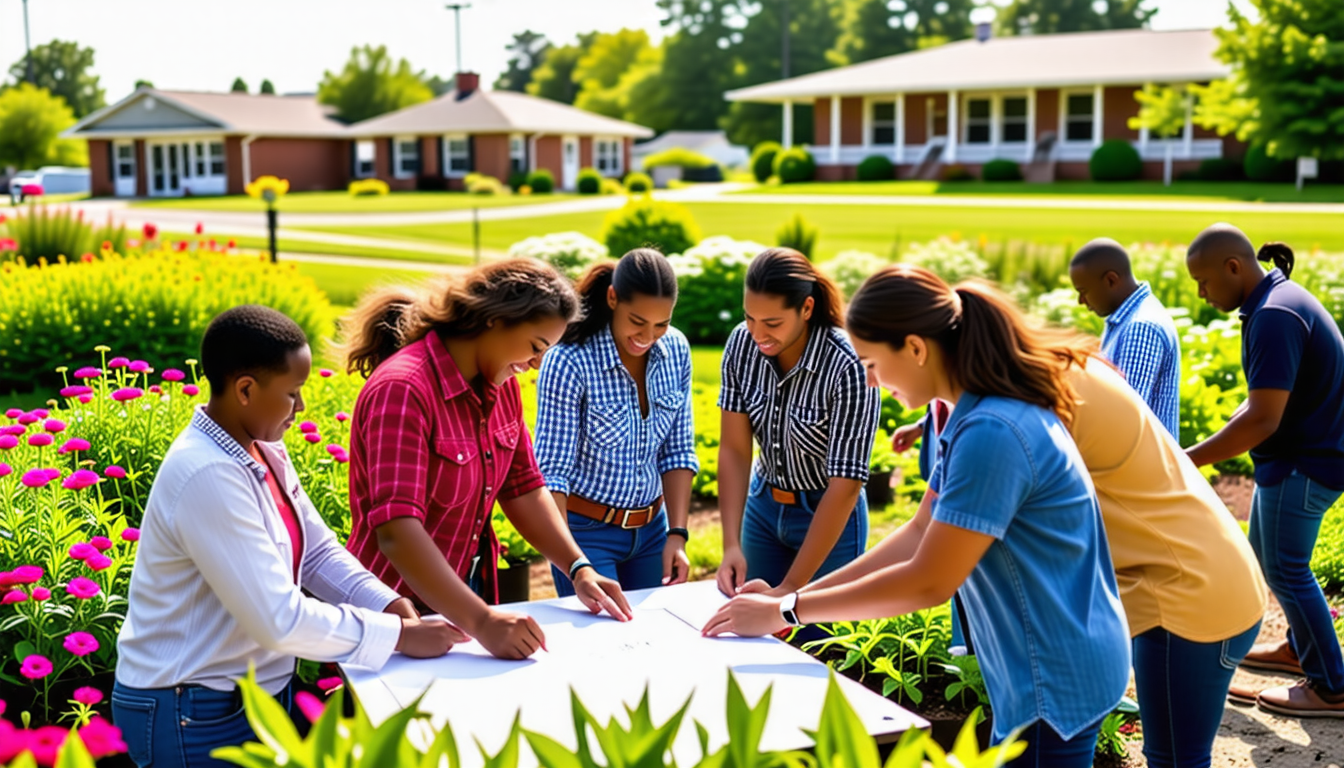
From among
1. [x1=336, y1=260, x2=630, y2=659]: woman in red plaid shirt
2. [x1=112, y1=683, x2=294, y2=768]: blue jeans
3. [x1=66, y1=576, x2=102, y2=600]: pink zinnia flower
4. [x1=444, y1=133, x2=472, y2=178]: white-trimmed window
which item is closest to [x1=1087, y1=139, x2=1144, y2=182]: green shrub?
[x1=444, y1=133, x2=472, y2=178]: white-trimmed window

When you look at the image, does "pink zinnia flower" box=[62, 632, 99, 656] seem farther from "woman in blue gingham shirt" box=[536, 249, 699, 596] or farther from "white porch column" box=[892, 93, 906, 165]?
"white porch column" box=[892, 93, 906, 165]

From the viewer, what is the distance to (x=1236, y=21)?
33812mm

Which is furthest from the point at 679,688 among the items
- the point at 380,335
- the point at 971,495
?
the point at 380,335

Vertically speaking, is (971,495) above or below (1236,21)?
below

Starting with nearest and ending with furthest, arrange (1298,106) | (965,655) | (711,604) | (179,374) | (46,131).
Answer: (711,604)
(965,655)
(179,374)
(1298,106)
(46,131)

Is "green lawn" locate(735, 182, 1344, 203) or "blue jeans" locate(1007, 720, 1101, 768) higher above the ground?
"green lawn" locate(735, 182, 1344, 203)

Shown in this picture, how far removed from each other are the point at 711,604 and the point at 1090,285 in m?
2.12

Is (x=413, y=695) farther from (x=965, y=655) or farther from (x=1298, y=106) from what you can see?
(x=1298, y=106)

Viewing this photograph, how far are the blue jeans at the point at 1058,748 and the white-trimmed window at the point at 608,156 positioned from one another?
2249 inches

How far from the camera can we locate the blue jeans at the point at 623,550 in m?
4.23

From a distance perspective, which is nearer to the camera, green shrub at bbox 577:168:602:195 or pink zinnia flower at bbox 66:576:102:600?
pink zinnia flower at bbox 66:576:102:600

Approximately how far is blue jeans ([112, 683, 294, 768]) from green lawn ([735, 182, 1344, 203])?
102 feet

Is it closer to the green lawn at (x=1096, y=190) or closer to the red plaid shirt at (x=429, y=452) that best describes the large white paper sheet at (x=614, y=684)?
the red plaid shirt at (x=429, y=452)

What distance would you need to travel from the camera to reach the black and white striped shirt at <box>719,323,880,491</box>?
4031mm
